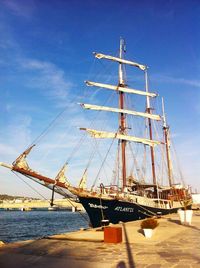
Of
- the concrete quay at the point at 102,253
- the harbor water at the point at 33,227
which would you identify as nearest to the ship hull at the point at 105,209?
the harbor water at the point at 33,227

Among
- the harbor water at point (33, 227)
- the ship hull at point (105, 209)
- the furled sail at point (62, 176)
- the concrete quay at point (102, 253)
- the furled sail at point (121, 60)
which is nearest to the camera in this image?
the concrete quay at point (102, 253)

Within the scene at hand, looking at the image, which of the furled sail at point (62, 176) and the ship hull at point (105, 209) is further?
the ship hull at point (105, 209)

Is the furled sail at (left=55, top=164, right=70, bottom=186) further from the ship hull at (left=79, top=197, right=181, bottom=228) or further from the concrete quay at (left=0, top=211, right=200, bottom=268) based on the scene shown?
the concrete quay at (left=0, top=211, right=200, bottom=268)

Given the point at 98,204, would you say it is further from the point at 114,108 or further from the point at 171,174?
the point at 171,174

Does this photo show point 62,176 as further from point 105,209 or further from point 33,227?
point 33,227

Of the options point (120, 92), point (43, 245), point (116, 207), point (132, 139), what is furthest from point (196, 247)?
point (120, 92)

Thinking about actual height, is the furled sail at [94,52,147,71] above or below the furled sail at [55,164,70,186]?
above

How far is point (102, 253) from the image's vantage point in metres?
10.8

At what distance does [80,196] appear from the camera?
33.3 meters

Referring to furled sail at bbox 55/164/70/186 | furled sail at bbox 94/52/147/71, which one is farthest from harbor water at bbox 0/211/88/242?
furled sail at bbox 94/52/147/71

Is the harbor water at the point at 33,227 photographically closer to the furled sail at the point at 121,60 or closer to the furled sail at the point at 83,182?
the furled sail at the point at 83,182

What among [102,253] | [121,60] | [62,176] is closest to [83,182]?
[62,176]

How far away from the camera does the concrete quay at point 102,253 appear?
918 centimetres

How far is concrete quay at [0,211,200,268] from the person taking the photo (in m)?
9.18
